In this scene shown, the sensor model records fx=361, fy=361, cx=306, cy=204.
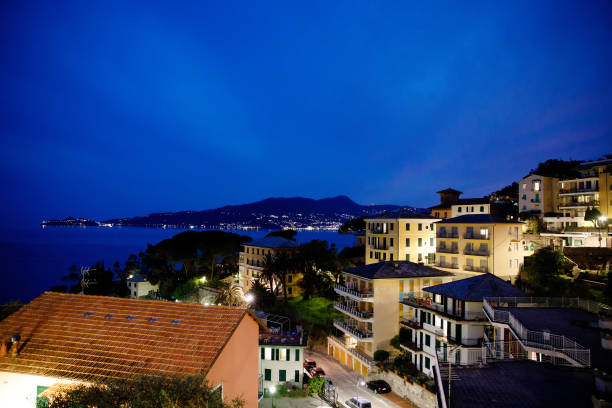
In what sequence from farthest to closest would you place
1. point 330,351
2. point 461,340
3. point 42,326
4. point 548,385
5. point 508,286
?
point 330,351 < point 508,286 < point 461,340 < point 42,326 < point 548,385

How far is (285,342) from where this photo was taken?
2973 centimetres

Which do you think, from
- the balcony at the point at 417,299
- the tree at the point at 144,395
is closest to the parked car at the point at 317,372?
the balcony at the point at 417,299

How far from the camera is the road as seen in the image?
2672cm

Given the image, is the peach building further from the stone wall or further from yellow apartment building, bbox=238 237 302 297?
yellow apartment building, bbox=238 237 302 297

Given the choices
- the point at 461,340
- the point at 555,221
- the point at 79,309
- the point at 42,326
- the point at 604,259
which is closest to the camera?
the point at 42,326

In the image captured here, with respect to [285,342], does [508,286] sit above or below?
above

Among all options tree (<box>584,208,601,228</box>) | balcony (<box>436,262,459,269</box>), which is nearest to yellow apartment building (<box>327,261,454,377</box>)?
balcony (<box>436,262,459,269</box>)

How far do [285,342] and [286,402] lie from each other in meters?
4.90

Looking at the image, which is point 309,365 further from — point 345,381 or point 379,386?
point 379,386

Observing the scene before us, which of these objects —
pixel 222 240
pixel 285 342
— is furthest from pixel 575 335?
pixel 222 240

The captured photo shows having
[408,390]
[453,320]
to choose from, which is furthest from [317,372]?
[453,320]

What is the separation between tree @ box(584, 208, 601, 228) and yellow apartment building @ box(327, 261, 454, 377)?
1778 cm

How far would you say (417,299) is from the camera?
105ft

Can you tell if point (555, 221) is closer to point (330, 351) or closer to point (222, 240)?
point (330, 351)
